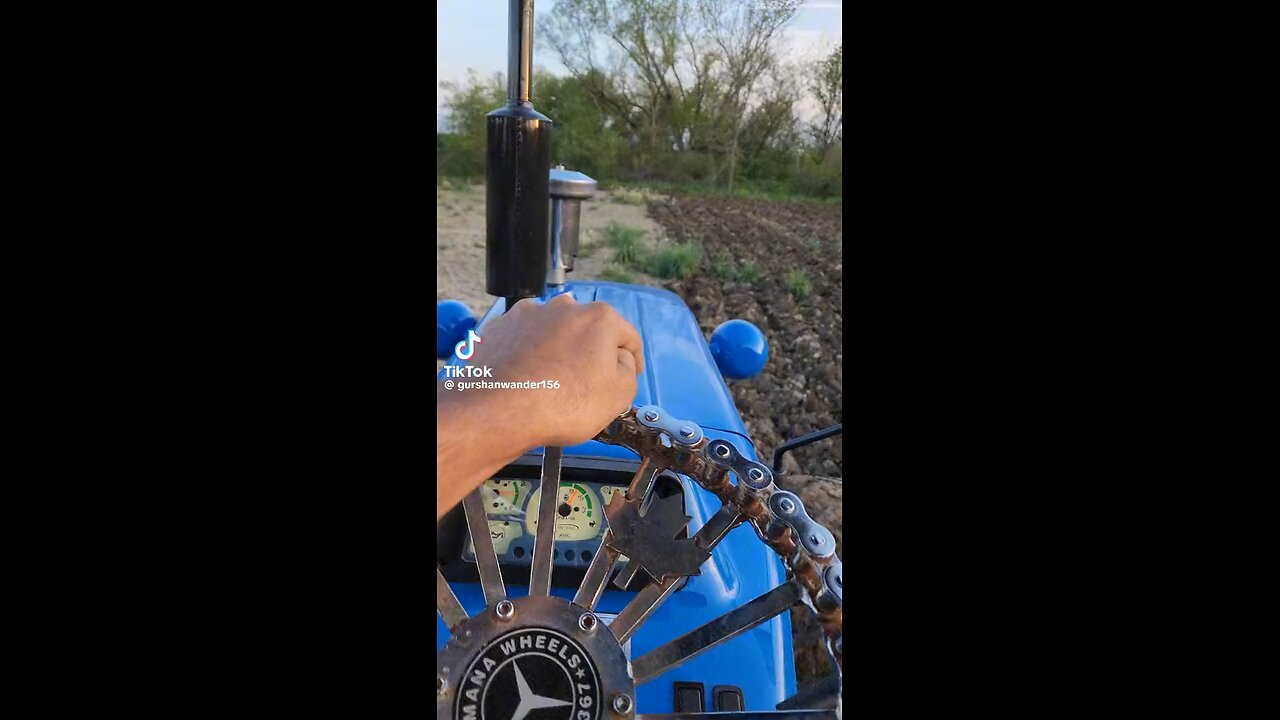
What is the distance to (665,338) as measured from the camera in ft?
6.09

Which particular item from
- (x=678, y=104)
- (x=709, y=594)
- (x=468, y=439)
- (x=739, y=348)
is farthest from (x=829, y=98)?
(x=739, y=348)

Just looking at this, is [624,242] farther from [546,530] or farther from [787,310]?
[546,530]

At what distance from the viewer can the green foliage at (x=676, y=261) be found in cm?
142

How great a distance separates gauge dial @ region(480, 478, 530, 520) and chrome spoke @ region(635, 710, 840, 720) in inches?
17.3

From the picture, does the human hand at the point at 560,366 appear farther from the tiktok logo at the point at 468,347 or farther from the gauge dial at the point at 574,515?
the gauge dial at the point at 574,515

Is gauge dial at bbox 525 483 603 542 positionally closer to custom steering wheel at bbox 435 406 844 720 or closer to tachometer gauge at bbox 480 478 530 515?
tachometer gauge at bbox 480 478 530 515

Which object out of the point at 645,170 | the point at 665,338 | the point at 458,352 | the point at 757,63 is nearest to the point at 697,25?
the point at 757,63

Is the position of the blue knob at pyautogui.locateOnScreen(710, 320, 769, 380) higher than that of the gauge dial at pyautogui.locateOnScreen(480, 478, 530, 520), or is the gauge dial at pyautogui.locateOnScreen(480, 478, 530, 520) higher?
the blue knob at pyautogui.locateOnScreen(710, 320, 769, 380)

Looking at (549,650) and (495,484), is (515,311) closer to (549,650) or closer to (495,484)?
(549,650)

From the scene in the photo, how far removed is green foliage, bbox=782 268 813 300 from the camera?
1168 mm

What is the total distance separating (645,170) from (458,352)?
1.91 feet

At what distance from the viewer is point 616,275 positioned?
1.49 m

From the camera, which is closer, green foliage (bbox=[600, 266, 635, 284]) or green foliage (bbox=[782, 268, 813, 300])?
green foliage (bbox=[782, 268, 813, 300])

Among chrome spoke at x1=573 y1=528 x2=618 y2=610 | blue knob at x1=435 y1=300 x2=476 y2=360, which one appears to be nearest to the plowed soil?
chrome spoke at x1=573 y1=528 x2=618 y2=610
